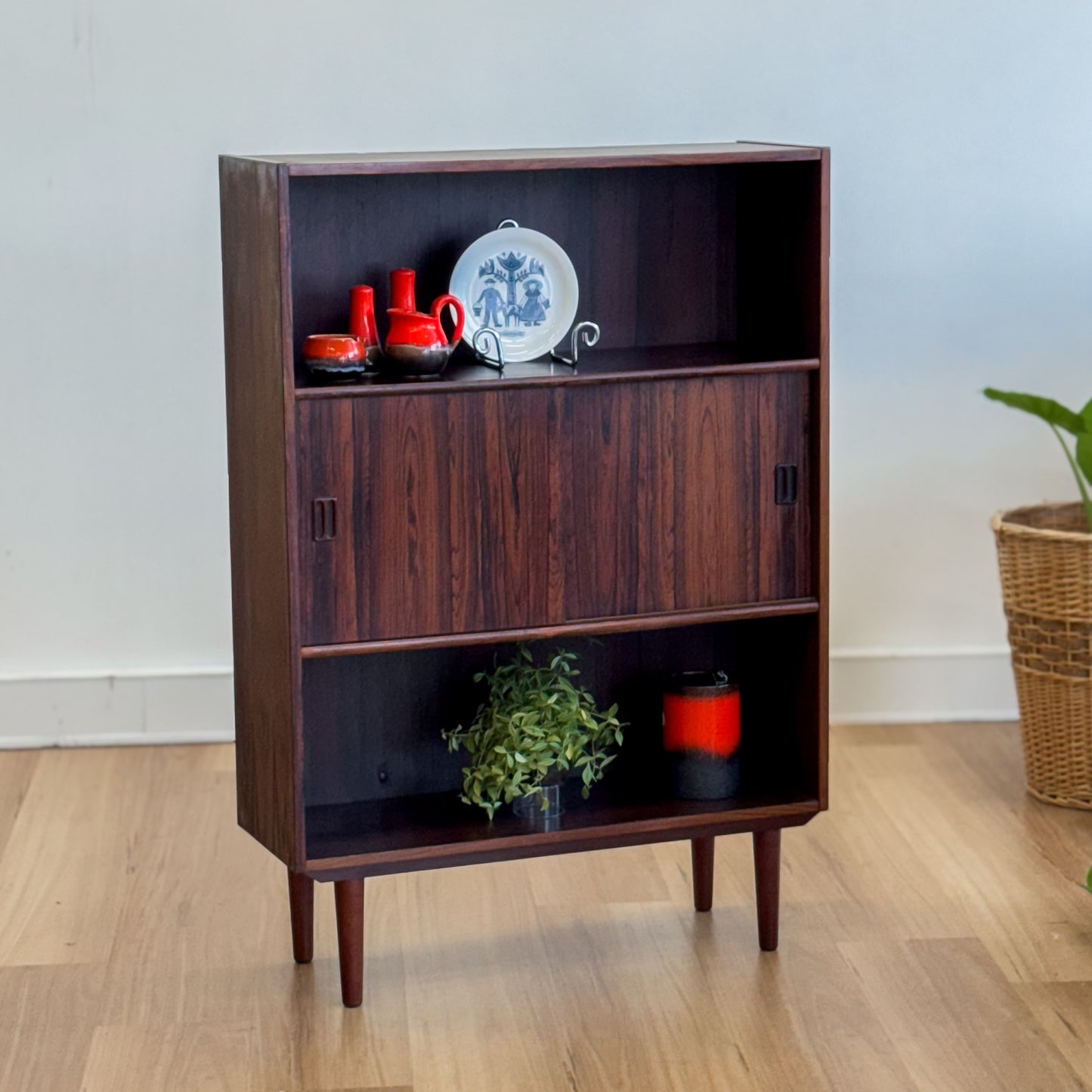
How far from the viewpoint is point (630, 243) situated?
2609 mm

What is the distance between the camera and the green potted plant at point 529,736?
2.46 m

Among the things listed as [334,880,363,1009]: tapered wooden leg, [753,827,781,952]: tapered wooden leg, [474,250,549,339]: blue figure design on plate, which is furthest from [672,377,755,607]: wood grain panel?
[334,880,363,1009]: tapered wooden leg

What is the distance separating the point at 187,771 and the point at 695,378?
5.06 ft

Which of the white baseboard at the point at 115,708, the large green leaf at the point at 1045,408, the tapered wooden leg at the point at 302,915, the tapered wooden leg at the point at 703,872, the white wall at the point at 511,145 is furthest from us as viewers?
the white baseboard at the point at 115,708

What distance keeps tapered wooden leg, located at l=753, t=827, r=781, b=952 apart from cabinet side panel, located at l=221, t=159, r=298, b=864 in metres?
0.71

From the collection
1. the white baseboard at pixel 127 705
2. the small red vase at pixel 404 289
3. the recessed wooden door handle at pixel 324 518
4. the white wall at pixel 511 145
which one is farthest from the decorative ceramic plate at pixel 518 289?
the white baseboard at pixel 127 705

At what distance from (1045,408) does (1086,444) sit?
0.32 ft

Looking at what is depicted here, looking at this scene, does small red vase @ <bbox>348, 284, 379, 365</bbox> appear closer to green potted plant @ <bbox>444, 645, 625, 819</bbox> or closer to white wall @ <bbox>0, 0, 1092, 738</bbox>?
green potted plant @ <bbox>444, 645, 625, 819</bbox>

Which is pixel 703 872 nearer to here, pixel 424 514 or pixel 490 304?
pixel 424 514

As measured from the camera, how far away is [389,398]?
2.27 m

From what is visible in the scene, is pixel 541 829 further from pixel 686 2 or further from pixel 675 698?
pixel 686 2

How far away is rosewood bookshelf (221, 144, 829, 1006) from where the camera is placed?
2.29 m

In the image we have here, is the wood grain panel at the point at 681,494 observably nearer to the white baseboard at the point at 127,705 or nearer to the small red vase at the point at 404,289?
the small red vase at the point at 404,289

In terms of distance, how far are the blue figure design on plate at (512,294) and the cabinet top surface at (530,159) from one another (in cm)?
16
